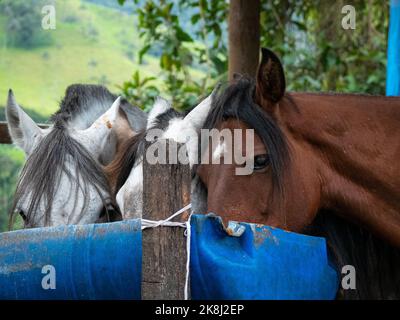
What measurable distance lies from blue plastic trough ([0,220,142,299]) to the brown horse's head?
90cm

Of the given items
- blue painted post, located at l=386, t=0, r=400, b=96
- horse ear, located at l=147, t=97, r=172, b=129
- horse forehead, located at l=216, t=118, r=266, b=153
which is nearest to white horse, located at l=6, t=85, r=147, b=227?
horse ear, located at l=147, t=97, r=172, b=129

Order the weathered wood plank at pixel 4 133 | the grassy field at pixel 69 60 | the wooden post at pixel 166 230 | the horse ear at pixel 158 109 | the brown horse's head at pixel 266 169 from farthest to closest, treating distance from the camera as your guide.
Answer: the grassy field at pixel 69 60, the weathered wood plank at pixel 4 133, the horse ear at pixel 158 109, the brown horse's head at pixel 266 169, the wooden post at pixel 166 230

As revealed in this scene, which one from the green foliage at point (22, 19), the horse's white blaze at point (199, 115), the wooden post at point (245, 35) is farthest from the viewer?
the green foliage at point (22, 19)

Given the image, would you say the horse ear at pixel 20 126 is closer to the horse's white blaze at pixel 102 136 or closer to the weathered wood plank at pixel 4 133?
the horse's white blaze at pixel 102 136

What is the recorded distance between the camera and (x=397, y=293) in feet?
14.2

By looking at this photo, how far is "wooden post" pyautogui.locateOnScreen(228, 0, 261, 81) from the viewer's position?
21.7ft

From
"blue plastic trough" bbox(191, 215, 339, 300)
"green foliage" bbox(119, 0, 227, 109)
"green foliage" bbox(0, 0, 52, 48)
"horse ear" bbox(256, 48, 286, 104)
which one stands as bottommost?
"blue plastic trough" bbox(191, 215, 339, 300)

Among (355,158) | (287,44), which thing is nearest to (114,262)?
(355,158)

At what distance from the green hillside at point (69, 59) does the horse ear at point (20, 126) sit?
17.0m

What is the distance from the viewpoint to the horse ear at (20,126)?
470cm

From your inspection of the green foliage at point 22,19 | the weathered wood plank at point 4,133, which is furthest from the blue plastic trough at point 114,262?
the green foliage at point 22,19

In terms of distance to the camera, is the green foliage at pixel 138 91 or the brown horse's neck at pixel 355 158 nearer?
the brown horse's neck at pixel 355 158

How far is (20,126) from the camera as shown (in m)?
4.74

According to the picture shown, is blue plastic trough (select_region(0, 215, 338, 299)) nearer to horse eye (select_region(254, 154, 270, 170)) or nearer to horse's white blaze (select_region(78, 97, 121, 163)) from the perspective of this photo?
horse eye (select_region(254, 154, 270, 170))
